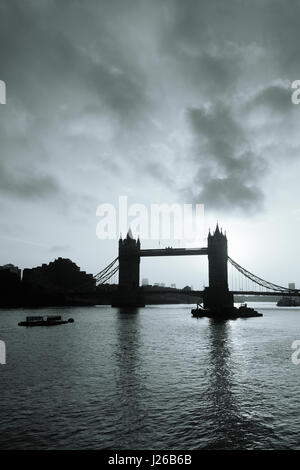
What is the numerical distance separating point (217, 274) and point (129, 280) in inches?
1709

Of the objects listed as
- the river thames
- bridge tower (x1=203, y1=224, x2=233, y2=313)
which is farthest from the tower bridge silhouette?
the river thames

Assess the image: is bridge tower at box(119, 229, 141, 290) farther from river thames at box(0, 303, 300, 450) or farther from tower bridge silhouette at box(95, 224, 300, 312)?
river thames at box(0, 303, 300, 450)

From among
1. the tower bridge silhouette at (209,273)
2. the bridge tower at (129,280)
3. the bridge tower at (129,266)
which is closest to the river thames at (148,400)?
the tower bridge silhouette at (209,273)

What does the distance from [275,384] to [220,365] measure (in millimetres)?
7242

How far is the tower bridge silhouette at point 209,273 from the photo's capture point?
12525cm

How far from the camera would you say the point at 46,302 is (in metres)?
176

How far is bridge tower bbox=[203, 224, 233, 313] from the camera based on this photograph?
406 ft

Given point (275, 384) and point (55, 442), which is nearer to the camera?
point (55, 442)

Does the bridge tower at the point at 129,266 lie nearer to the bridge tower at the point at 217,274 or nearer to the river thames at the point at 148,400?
the bridge tower at the point at 217,274

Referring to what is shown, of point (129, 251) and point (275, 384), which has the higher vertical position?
point (129, 251)
